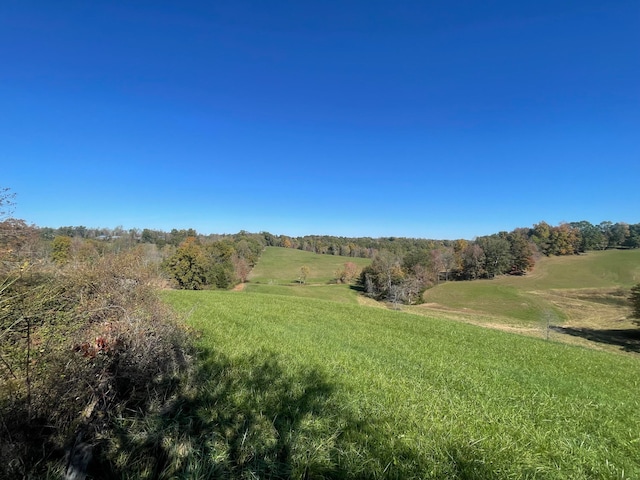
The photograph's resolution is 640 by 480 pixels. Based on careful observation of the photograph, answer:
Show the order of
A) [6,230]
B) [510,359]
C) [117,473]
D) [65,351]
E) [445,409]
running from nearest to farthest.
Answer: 1. [117,473]
2. [65,351]
3. [445,409]
4. [6,230]
5. [510,359]

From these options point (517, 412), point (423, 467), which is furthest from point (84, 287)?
point (517, 412)

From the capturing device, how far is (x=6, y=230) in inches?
282

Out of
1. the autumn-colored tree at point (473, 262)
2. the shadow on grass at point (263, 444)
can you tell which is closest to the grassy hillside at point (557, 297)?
the autumn-colored tree at point (473, 262)

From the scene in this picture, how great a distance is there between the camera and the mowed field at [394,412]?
2828mm

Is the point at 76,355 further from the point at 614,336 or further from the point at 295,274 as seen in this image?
the point at 295,274

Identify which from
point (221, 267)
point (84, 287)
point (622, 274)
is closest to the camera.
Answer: point (84, 287)

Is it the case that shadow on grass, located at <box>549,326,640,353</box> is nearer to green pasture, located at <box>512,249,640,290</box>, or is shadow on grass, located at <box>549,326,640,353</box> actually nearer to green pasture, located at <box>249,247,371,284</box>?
green pasture, located at <box>512,249,640,290</box>

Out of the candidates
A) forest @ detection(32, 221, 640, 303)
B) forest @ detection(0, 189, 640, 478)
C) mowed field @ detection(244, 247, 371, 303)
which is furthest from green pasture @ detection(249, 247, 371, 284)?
forest @ detection(0, 189, 640, 478)

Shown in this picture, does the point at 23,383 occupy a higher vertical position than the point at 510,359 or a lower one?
higher

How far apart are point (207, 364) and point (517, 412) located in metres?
4.92

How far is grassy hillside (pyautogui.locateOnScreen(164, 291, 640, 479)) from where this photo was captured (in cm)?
282

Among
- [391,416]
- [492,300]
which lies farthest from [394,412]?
[492,300]

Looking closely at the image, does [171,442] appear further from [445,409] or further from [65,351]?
[445,409]

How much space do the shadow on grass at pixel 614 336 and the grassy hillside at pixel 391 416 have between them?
25820 mm
